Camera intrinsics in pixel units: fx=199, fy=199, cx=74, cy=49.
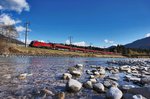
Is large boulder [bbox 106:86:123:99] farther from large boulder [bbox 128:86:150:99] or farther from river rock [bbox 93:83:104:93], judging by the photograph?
river rock [bbox 93:83:104:93]

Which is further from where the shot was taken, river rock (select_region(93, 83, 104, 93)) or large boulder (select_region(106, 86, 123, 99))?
river rock (select_region(93, 83, 104, 93))

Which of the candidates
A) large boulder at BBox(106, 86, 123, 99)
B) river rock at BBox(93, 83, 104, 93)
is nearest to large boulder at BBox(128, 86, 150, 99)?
large boulder at BBox(106, 86, 123, 99)

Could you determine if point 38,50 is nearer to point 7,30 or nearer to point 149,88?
point 7,30

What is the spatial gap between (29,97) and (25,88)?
6.32 ft

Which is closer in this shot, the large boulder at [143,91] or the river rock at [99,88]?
the large boulder at [143,91]

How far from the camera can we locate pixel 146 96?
8.55 metres

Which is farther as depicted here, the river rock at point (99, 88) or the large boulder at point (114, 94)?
the river rock at point (99, 88)

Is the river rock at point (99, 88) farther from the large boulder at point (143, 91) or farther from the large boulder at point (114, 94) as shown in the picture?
the large boulder at point (143, 91)

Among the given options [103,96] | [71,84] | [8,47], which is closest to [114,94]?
[103,96]

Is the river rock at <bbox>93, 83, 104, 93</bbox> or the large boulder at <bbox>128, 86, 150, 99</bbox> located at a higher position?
the large boulder at <bbox>128, 86, 150, 99</bbox>

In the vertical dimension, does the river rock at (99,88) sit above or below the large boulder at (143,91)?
below

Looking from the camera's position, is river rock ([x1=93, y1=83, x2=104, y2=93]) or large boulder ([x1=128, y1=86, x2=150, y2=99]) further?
river rock ([x1=93, y1=83, x2=104, y2=93])

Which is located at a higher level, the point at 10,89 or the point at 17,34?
the point at 17,34

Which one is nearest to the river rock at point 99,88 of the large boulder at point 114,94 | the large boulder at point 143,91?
the large boulder at point 114,94
